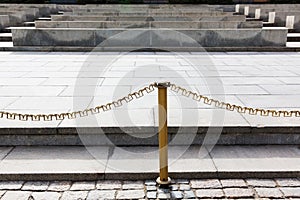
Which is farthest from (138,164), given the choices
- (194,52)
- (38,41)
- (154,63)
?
(38,41)

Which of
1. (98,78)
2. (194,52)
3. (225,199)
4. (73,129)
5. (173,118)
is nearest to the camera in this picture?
(225,199)

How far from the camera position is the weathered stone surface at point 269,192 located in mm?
3143

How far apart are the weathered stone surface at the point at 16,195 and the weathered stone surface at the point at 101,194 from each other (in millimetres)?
679

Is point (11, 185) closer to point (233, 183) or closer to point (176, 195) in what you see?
point (176, 195)

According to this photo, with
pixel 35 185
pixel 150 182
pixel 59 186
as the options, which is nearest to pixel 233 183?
pixel 150 182

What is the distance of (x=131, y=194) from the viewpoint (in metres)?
3.21

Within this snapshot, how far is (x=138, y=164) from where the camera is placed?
361 cm

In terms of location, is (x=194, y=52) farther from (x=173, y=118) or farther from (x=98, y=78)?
(x=173, y=118)

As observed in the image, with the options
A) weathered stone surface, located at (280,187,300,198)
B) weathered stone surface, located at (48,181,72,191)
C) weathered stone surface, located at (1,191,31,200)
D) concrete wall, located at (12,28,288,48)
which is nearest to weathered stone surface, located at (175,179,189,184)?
weathered stone surface, located at (280,187,300,198)

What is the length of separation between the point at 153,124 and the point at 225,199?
142cm

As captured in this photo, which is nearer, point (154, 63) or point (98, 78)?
point (98, 78)

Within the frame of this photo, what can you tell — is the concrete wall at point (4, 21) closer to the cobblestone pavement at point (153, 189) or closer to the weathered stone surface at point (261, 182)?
the cobblestone pavement at point (153, 189)

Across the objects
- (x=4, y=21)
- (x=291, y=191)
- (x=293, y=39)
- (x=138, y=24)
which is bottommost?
(x=291, y=191)

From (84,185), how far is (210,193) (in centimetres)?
143
